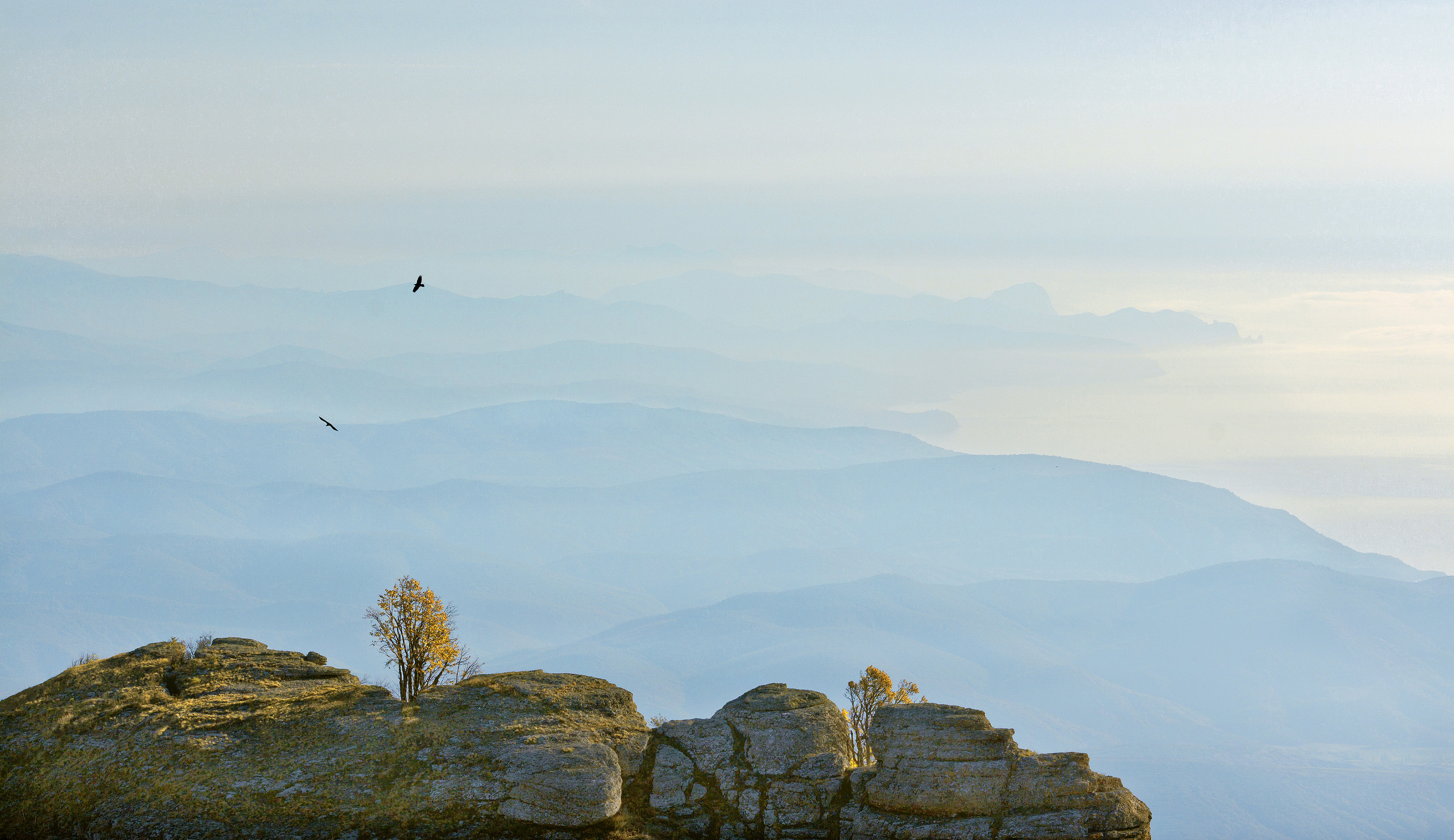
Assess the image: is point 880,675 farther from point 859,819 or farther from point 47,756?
point 47,756

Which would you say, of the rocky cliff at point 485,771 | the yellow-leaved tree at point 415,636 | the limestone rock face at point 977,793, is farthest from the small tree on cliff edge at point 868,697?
the yellow-leaved tree at point 415,636

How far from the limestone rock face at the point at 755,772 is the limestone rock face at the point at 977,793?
4.37ft

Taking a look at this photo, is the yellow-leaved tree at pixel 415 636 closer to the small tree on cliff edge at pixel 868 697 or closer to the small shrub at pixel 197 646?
the small shrub at pixel 197 646

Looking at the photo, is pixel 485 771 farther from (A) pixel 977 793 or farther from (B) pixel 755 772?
(A) pixel 977 793

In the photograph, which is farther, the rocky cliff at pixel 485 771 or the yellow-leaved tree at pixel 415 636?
the yellow-leaved tree at pixel 415 636

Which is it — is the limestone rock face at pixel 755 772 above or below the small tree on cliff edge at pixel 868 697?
below

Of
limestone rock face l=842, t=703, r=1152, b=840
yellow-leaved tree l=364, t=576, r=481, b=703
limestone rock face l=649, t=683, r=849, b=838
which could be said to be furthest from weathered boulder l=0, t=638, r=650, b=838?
yellow-leaved tree l=364, t=576, r=481, b=703

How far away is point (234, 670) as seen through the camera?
43.9 metres

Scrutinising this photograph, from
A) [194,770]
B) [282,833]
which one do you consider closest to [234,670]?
[194,770]

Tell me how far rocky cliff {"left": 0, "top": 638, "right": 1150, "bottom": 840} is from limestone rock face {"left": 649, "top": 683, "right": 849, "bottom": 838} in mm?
66

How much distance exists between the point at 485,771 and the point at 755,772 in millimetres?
9078

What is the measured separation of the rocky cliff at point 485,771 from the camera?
37812 mm

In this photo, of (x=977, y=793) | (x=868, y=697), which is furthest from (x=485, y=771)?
(x=868, y=697)

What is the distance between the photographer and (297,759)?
3916 centimetres
